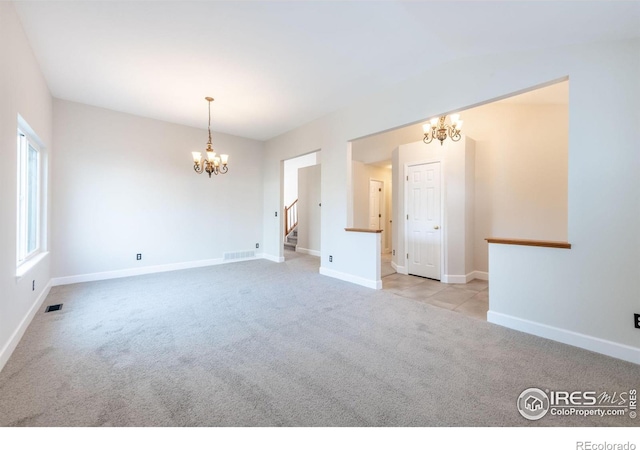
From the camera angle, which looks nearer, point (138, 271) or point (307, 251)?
point (138, 271)

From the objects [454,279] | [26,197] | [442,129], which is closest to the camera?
[26,197]

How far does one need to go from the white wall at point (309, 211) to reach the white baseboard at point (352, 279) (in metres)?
2.46

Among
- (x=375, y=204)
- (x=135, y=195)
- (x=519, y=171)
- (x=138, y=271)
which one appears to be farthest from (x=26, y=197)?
(x=519, y=171)

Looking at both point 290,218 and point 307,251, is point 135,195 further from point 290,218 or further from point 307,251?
point 290,218

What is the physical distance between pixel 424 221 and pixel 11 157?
5301 millimetres

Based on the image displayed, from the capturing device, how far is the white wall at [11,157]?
1.99m

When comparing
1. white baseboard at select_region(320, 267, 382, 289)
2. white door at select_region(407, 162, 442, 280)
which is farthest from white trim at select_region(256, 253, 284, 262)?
white door at select_region(407, 162, 442, 280)

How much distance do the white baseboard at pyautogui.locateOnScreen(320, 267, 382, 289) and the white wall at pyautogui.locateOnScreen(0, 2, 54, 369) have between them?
12.3 feet

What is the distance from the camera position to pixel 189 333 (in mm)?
2480

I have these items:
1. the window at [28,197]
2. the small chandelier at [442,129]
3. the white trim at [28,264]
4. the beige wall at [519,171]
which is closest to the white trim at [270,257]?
the white trim at [28,264]

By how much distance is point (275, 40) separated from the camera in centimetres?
256

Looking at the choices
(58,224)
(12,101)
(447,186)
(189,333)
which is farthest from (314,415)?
(58,224)

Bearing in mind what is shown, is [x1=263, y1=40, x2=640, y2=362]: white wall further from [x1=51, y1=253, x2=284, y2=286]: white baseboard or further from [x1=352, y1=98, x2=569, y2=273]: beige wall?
[x1=51, y1=253, x2=284, y2=286]: white baseboard
